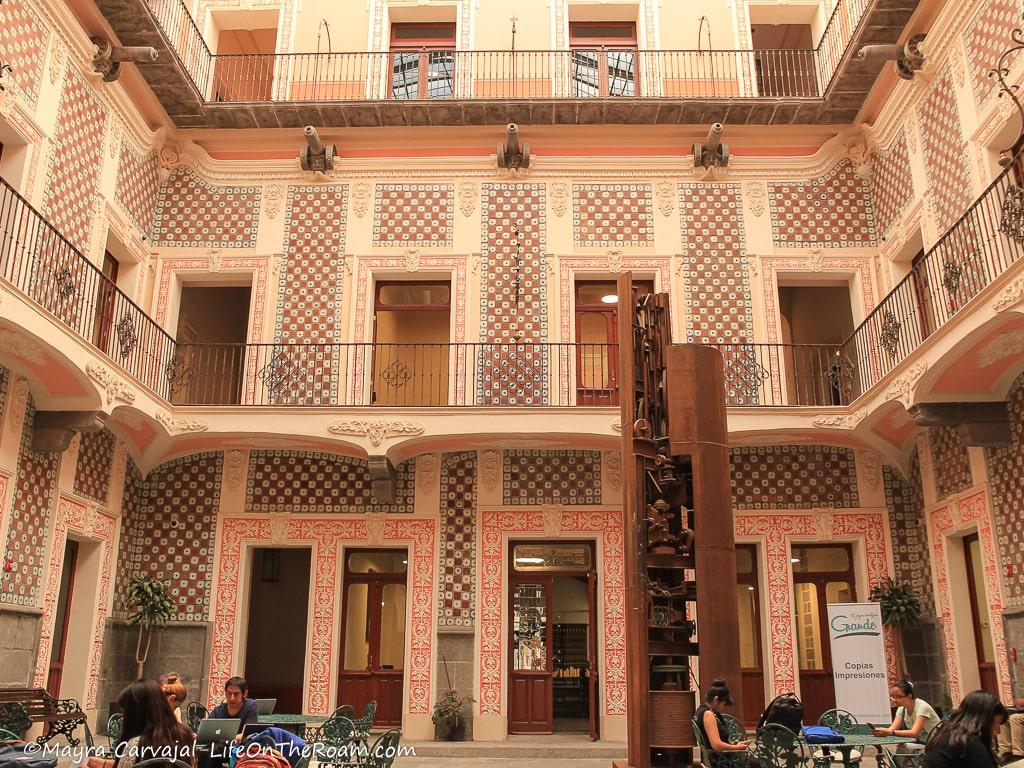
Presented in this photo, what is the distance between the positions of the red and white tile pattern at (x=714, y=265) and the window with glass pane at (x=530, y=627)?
3969mm

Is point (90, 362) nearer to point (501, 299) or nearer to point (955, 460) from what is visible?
point (501, 299)

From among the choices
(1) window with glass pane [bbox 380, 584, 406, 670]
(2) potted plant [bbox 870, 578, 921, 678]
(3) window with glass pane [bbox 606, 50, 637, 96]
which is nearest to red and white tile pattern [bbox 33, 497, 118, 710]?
(1) window with glass pane [bbox 380, 584, 406, 670]

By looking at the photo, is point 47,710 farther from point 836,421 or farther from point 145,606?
point 836,421

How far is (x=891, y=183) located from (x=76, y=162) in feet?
33.1

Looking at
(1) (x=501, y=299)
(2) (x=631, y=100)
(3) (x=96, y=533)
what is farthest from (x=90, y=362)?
(2) (x=631, y=100)

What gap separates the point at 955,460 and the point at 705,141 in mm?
5387

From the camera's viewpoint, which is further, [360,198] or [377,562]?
[360,198]

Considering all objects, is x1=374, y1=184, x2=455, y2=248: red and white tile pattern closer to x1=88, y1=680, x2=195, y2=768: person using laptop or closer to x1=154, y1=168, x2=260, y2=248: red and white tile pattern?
x1=154, y1=168, x2=260, y2=248: red and white tile pattern

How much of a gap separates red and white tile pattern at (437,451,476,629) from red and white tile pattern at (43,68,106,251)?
5.30 metres

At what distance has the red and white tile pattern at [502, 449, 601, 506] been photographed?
11.9 meters

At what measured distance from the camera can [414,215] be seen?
12812 mm

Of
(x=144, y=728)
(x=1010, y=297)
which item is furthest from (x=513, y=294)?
(x=144, y=728)

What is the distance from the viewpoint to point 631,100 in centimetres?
1230

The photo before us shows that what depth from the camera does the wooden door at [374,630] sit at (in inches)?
459
